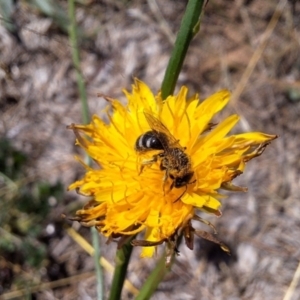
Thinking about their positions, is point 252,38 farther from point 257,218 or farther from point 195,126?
point 195,126

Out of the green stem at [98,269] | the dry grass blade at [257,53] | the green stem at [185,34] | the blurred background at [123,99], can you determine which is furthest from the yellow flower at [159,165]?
the dry grass blade at [257,53]

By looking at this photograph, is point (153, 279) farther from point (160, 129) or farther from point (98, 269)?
point (160, 129)

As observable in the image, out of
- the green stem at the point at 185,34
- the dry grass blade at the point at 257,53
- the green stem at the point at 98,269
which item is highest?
the dry grass blade at the point at 257,53

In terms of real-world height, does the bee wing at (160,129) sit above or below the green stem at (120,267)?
above

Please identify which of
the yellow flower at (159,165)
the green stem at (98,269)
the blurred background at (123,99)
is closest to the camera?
the yellow flower at (159,165)

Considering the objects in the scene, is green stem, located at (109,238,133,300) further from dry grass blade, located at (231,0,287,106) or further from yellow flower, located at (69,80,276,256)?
dry grass blade, located at (231,0,287,106)

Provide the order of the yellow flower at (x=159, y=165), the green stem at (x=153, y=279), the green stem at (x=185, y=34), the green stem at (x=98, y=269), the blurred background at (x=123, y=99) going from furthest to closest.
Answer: the blurred background at (x=123, y=99) < the green stem at (x=98, y=269) < the green stem at (x=153, y=279) < the yellow flower at (x=159, y=165) < the green stem at (x=185, y=34)

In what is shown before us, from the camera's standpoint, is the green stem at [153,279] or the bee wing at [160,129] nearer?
the bee wing at [160,129]

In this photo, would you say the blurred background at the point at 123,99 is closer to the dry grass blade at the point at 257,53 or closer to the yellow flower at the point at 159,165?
the dry grass blade at the point at 257,53
